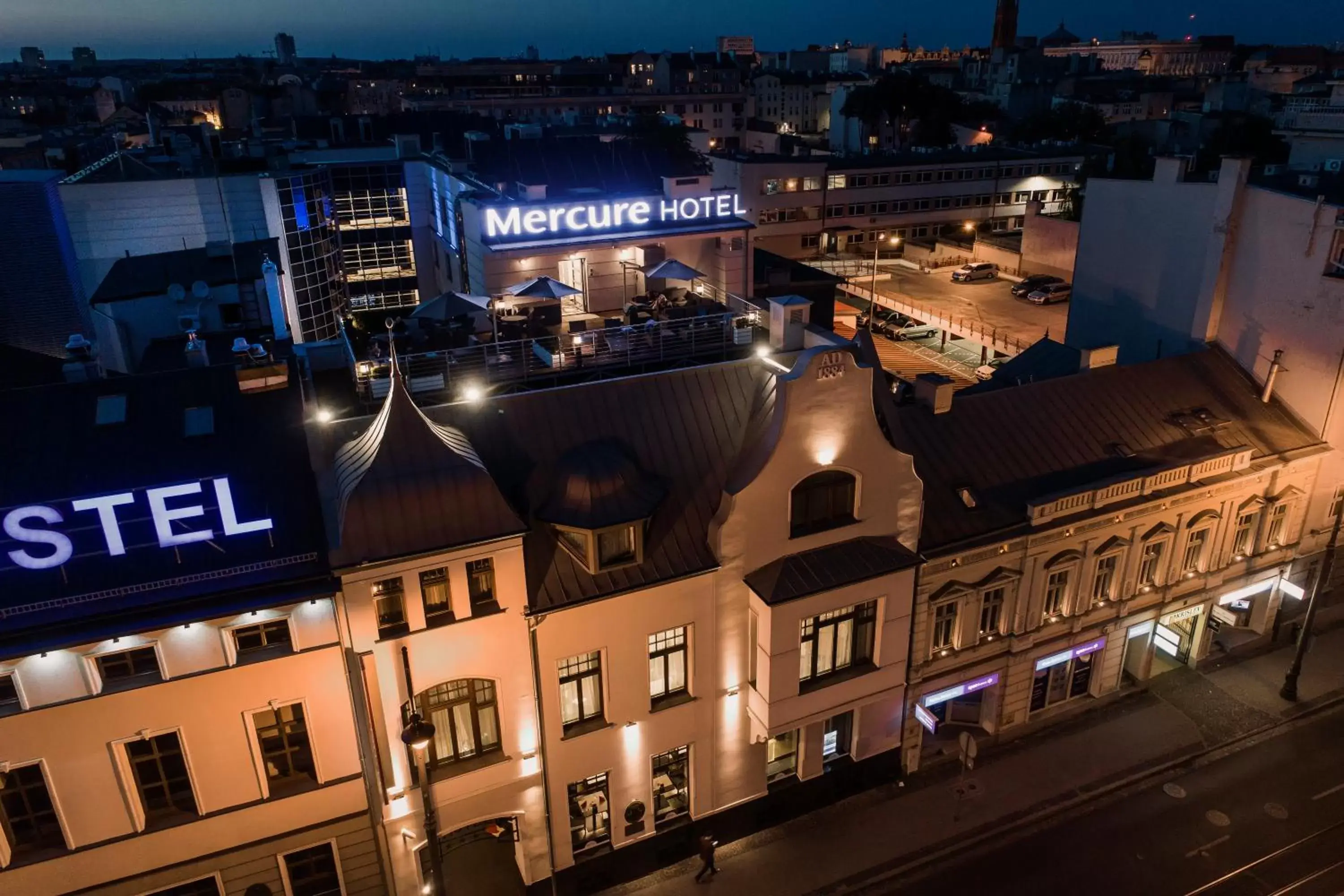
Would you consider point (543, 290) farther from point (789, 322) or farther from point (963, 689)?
point (963, 689)

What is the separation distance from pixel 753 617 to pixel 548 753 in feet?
24.3

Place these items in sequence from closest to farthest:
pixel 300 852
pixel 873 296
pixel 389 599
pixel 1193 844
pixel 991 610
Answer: pixel 389 599, pixel 300 852, pixel 1193 844, pixel 991 610, pixel 873 296

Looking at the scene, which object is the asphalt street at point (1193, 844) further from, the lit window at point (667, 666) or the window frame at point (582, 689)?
the window frame at point (582, 689)

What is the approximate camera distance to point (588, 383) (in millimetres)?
27469

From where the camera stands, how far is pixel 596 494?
2481 centimetres

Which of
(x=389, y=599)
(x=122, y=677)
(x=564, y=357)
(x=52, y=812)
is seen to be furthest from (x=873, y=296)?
(x=52, y=812)

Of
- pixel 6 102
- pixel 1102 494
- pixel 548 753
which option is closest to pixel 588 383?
pixel 548 753

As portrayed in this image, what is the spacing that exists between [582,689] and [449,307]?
15.2 metres

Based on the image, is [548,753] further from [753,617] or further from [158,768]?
[158,768]

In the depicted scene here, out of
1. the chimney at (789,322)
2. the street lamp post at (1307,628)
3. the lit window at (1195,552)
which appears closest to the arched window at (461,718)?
the chimney at (789,322)

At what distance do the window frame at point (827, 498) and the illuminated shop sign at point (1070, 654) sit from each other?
38.6ft

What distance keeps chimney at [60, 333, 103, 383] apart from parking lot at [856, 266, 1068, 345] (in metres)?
60.2

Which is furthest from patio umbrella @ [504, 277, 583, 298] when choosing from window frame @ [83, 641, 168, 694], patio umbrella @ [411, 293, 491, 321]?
window frame @ [83, 641, 168, 694]

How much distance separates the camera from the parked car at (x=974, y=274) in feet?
295
